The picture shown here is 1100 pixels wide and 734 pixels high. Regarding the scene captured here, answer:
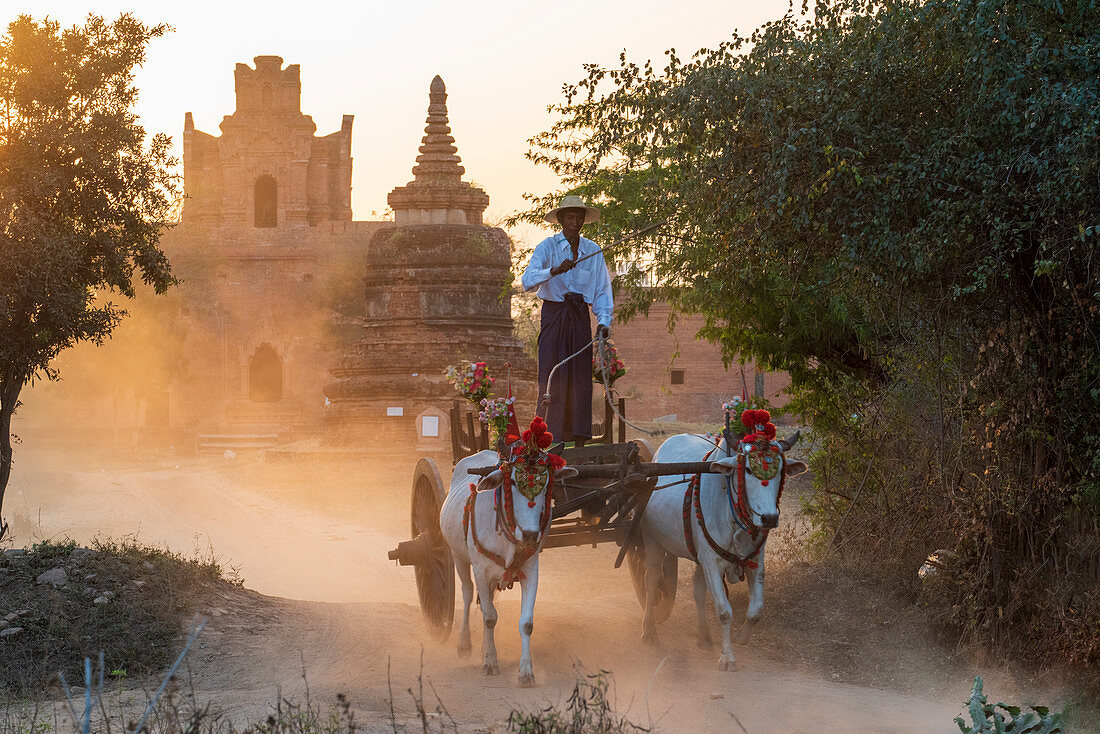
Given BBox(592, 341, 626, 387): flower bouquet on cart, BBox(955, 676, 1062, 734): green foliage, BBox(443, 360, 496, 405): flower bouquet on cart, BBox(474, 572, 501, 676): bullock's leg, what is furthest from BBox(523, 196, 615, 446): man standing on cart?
BBox(955, 676, 1062, 734): green foliage

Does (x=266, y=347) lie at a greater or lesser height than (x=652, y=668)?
greater

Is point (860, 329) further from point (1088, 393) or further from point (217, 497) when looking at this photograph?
point (217, 497)

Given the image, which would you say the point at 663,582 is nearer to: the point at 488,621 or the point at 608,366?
the point at 608,366

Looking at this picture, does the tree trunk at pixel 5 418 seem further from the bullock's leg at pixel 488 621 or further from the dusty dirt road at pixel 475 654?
the bullock's leg at pixel 488 621

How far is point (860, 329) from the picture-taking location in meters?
10.8

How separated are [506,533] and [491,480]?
1.15 ft

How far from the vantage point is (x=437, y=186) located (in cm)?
2547

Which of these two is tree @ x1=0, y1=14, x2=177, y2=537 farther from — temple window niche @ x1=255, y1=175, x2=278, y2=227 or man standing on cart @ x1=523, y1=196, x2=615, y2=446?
temple window niche @ x1=255, y1=175, x2=278, y2=227

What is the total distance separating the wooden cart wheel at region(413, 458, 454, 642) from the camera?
8.11m

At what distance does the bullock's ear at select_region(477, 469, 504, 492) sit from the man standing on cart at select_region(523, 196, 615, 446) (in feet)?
4.02

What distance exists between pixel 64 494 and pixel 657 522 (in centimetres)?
1783

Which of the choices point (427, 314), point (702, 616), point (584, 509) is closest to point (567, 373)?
point (584, 509)

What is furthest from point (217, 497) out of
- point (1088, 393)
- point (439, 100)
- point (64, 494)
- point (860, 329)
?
point (1088, 393)

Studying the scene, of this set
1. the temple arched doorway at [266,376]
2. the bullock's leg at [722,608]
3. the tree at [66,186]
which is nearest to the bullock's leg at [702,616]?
the bullock's leg at [722,608]
